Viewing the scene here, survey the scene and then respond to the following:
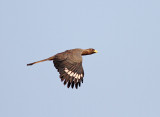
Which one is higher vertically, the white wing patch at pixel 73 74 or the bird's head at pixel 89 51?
the bird's head at pixel 89 51

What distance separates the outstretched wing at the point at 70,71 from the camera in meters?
19.4

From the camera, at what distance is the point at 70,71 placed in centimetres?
1961

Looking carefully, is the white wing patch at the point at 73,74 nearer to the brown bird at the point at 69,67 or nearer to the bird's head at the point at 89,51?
the brown bird at the point at 69,67

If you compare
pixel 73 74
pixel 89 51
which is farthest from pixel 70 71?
pixel 89 51

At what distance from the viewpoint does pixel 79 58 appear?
2036cm

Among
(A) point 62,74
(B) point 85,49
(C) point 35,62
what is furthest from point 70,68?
(B) point 85,49

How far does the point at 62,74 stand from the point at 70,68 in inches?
18.9

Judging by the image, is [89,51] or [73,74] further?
[89,51]

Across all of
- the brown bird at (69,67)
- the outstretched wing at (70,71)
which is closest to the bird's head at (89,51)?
the brown bird at (69,67)

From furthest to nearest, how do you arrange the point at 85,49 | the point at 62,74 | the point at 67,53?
the point at 85,49, the point at 67,53, the point at 62,74

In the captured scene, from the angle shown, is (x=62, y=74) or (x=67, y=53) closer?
(x=62, y=74)

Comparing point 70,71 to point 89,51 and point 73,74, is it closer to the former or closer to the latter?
point 73,74

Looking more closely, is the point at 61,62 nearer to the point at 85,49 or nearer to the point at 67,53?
A: the point at 67,53

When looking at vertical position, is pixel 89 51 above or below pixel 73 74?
above
